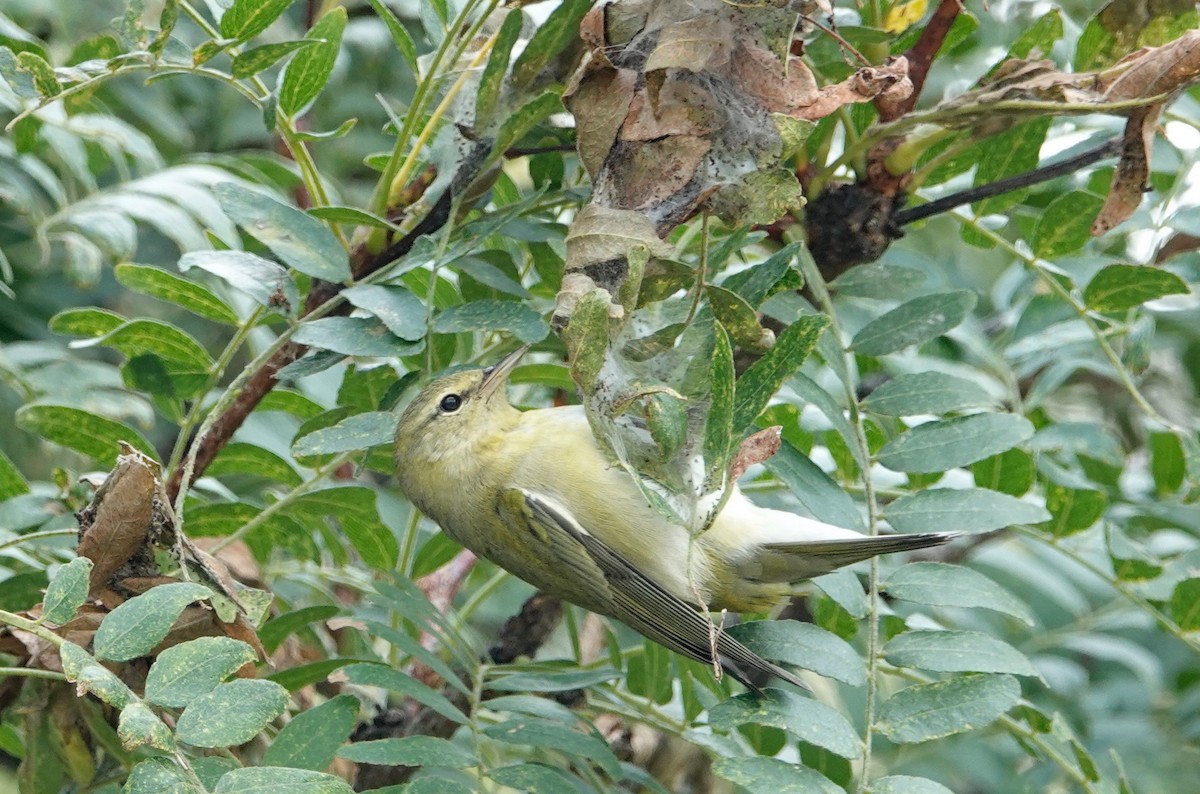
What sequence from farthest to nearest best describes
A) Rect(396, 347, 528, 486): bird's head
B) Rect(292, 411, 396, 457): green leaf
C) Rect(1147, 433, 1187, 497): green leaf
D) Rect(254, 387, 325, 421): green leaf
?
1. Rect(1147, 433, 1187, 497): green leaf
2. Rect(396, 347, 528, 486): bird's head
3. Rect(254, 387, 325, 421): green leaf
4. Rect(292, 411, 396, 457): green leaf

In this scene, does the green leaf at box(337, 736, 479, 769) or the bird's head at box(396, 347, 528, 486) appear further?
the bird's head at box(396, 347, 528, 486)

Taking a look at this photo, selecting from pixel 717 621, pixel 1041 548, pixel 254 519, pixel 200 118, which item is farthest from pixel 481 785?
pixel 200 118

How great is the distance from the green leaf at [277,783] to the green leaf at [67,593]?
32cm

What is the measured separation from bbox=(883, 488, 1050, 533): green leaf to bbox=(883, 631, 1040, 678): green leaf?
0.20 m

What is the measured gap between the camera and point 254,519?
234 cm

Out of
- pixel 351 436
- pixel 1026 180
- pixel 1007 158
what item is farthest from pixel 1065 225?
pixel 351 436

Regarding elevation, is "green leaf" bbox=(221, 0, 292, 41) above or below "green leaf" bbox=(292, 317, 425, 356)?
above

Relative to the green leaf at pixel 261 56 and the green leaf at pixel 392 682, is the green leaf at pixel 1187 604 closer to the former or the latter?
the green leaf at pixel 392 682

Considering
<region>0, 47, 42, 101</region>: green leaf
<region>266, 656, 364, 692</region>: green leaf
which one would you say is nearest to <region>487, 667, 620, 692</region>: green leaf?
<region>266, 656, 364, 692</region>: green leaf

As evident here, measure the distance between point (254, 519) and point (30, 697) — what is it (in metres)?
0.49

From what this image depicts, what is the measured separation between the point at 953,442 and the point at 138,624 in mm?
1345

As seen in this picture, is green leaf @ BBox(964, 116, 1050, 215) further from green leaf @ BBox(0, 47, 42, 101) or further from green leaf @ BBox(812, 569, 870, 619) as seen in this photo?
green leaf @ BBox(0, 47, 42, 101)

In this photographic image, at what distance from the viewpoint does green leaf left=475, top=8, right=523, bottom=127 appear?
76.9 inches

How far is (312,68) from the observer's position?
220 centimetres
